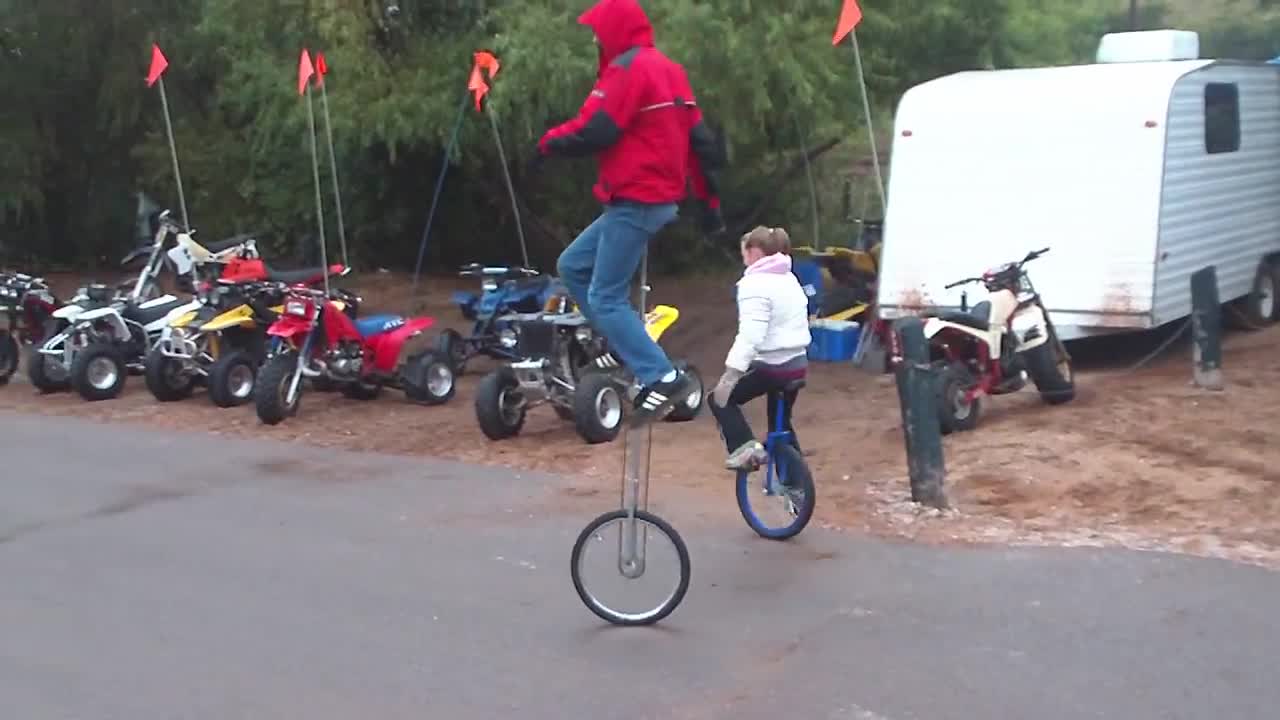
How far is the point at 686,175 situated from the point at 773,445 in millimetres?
1784

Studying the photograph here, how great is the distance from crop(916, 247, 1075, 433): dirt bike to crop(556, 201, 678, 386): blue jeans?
500cm

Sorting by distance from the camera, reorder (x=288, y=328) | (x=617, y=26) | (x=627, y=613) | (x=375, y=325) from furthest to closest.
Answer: (x=375, y=325), (x=288, y=328), (x=627, y=613), (x=617, y=26)

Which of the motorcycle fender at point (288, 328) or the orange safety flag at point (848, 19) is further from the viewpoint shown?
the orange safety flag at point (848, 19)

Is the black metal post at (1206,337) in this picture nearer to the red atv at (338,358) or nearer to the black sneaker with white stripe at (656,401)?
the red atv at (338,358)

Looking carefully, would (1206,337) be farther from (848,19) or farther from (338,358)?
(338,358)

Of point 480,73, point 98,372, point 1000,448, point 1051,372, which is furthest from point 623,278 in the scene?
point 480,73

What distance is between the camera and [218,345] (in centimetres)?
1418

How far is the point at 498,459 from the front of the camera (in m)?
10.9

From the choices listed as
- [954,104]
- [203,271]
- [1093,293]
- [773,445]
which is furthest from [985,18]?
[773,445]

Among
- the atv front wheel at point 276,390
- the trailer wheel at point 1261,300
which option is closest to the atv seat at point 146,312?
the atv front wheel at point 276,390

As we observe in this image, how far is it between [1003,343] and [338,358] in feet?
18.2

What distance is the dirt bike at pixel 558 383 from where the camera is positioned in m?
11.3

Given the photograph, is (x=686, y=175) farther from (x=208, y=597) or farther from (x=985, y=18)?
(x=985, y=18)

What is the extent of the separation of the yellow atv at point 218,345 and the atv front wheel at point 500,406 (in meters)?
2.65
